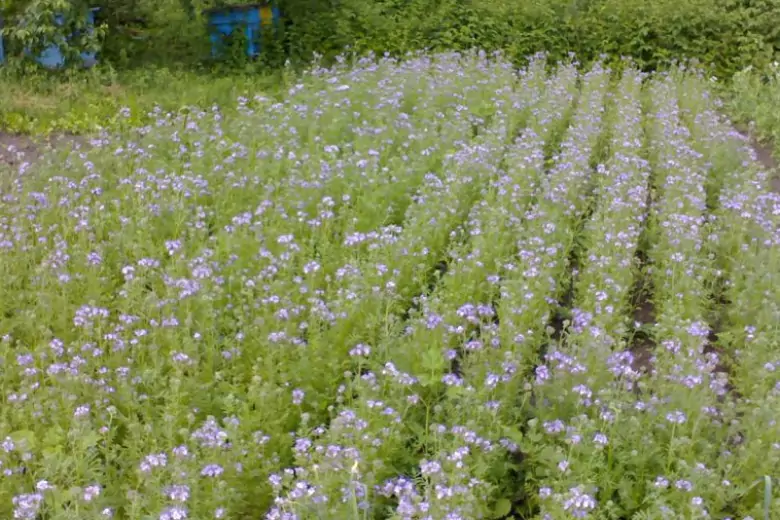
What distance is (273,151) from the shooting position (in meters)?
7.93

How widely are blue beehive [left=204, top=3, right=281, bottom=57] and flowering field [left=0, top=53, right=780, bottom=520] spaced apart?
490 centimetres

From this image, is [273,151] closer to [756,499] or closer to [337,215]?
[337,215]

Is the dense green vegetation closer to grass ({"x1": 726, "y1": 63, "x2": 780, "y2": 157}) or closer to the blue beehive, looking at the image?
grass ({"x1": 726, "y1": 63, "x2": 780, "y2": 157})

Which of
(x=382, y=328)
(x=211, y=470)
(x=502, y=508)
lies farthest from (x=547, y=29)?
(x=211, y=470)

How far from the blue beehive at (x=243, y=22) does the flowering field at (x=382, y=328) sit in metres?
4.90

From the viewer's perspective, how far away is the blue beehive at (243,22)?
1321 cm

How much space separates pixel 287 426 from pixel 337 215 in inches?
106

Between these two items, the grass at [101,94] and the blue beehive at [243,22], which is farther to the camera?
the blue beehive at [243,22]

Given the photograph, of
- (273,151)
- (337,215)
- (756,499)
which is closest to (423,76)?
(273,151)

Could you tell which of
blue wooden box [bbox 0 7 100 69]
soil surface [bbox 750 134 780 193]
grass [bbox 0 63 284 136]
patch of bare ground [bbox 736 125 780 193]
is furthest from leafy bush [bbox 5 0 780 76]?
soil surface [bbox 750 134 780 193]

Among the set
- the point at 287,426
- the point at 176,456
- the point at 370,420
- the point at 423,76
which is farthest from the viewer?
the point at 423,76

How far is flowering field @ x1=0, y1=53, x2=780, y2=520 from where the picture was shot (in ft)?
13.1

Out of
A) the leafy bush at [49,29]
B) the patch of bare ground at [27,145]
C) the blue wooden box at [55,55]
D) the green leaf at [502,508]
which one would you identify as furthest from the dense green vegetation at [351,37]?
the green leaf at [502,508]

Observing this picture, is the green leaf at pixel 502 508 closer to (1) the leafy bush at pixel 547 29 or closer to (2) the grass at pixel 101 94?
(2) the grass at pixel 101 94
